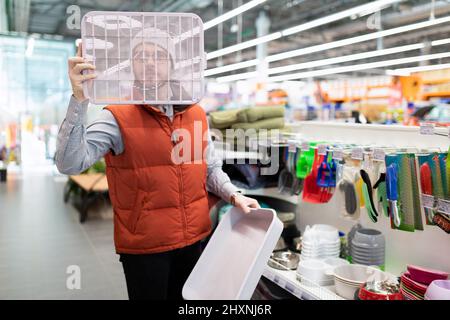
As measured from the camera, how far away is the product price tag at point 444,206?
5.42 ft

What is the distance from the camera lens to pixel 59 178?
10297mm

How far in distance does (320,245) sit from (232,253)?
93cm

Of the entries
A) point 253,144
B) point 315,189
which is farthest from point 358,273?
point 253,144

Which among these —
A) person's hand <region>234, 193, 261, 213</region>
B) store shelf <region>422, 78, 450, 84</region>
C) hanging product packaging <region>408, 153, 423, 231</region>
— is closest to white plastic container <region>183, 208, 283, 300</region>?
person's hand <region>234, 193, 261, 213</region>

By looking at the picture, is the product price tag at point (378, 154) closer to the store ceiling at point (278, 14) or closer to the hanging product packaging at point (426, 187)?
the hanging product packaging at point (426, 187)

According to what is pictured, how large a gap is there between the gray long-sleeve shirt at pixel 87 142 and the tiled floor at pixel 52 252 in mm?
2075

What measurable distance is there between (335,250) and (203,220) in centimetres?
96

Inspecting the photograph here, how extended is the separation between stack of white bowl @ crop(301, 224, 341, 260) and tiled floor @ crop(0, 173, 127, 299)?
1.81 metres

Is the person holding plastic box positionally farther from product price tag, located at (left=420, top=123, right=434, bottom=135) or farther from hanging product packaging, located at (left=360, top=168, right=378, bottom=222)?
product price tag, located at (left=420, top=123, right=434, bottom=135)

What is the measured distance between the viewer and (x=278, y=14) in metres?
12.8

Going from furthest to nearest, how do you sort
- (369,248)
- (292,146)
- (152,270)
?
(292,146), (369,248), (152,270)

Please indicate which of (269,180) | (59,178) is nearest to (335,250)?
(269,180)

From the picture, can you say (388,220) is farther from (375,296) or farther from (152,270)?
(152,270)
